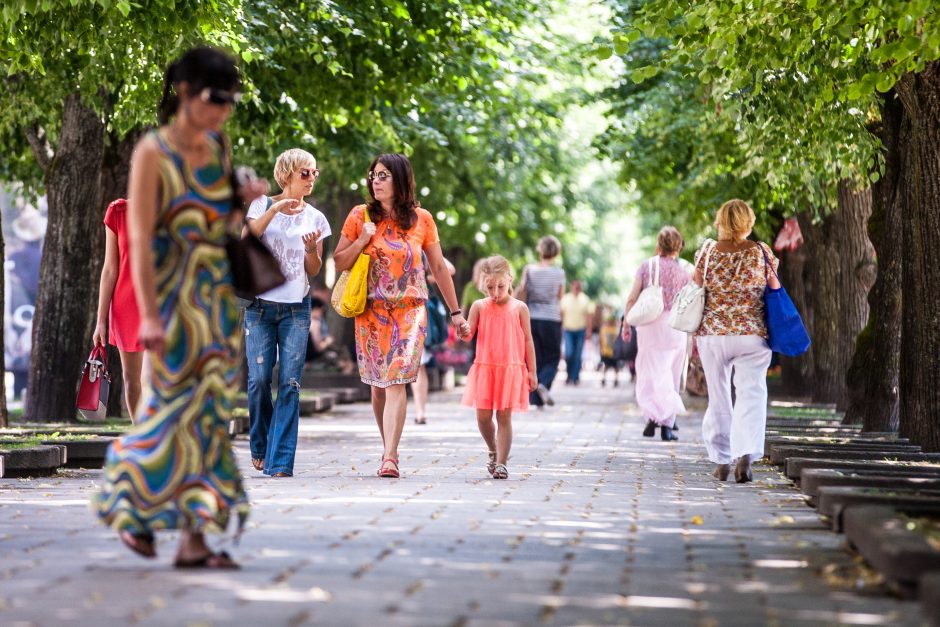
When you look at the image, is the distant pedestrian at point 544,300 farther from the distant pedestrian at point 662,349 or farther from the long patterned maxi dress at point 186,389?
the long patterned maxi dress at point 186,389

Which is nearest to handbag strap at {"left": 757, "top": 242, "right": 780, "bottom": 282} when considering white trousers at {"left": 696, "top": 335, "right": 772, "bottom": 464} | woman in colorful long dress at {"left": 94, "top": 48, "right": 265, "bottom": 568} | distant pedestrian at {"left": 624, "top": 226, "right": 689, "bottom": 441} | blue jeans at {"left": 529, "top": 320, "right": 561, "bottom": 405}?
white trousers at {"left": 696, "top": 335, "right": 772, "bottom": 464}

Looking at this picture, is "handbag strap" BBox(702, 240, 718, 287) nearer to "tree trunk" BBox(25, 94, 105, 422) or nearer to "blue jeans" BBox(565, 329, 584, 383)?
"tree trunk" BBox(25, 94, 105, 422)

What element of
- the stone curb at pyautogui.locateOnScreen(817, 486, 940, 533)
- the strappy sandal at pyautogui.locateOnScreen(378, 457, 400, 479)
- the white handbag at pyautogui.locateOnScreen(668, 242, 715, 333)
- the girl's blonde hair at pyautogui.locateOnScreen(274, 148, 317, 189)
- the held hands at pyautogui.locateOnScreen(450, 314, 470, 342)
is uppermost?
the girl's blonde hair at pyautogui.locateOnScreen(274, 148, 317, 189)

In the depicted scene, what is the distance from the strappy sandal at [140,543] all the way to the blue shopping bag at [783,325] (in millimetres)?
5669

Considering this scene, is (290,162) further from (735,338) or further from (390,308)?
(735,338)

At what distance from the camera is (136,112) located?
14.9 m

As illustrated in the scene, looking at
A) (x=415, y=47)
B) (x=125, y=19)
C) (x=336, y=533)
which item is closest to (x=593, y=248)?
(x=415, y=47)

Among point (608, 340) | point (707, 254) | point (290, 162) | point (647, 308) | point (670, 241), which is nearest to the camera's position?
point (290, 162)

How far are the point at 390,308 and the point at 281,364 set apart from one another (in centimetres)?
83

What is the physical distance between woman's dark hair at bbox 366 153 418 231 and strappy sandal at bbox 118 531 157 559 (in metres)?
4.77

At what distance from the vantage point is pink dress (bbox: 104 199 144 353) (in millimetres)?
10562

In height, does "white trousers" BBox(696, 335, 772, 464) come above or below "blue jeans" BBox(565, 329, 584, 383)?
below

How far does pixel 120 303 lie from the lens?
1066 centimetres

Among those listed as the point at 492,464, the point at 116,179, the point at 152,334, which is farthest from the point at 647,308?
the point at 152,334
